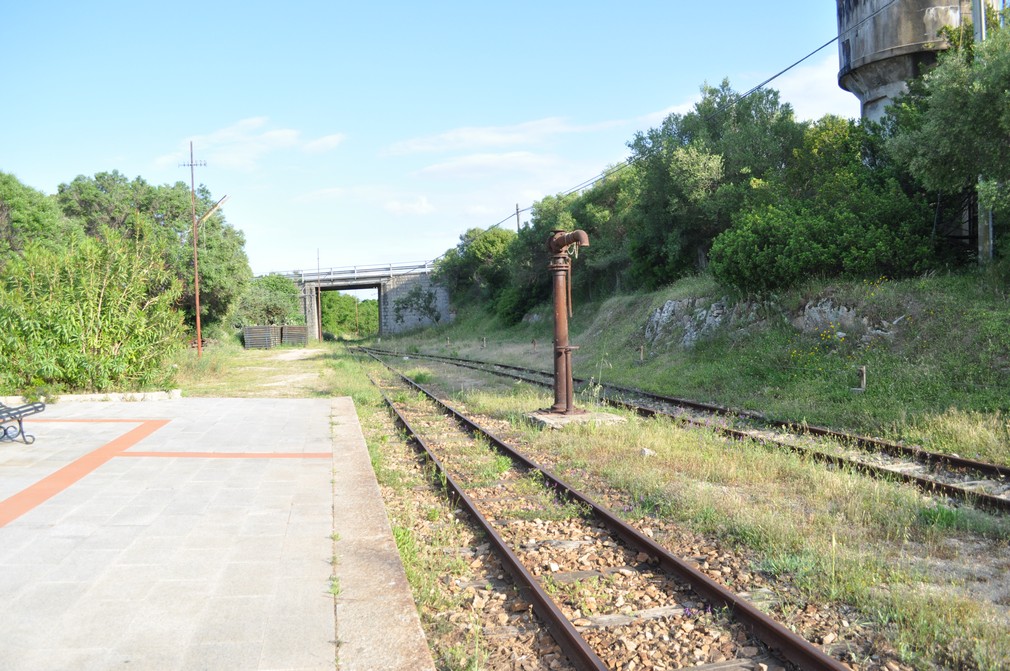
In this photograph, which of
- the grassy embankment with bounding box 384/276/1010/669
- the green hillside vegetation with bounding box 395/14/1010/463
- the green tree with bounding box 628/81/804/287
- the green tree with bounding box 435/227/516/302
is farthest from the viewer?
the green tree with bounding box 435/227/516/302

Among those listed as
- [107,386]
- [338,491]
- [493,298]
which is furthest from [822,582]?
[493,298]

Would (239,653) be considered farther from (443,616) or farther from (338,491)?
(338,491)

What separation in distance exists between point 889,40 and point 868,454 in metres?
17.4

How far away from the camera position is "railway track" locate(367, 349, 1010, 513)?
23.1 feet

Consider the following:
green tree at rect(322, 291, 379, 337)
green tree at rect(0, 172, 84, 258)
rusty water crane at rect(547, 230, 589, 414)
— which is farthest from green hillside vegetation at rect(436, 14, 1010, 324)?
green tree at rect(322, 291, 379, 337)

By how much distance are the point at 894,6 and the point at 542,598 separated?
22.7 meters

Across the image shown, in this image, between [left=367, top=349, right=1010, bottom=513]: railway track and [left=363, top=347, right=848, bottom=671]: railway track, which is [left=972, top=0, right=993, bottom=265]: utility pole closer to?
[left=367, top=349, right=1010, bottom=513]: railway track

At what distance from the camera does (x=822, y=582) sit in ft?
15.4

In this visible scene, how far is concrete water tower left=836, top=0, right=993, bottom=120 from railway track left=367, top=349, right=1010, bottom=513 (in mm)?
13807

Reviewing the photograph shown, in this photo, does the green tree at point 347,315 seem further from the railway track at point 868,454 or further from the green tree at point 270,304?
the railway track at point 868,454

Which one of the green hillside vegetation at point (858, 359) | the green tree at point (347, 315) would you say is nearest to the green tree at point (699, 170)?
the green hillside vegetation at point (858, 359)

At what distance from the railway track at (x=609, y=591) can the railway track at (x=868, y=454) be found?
132 inches

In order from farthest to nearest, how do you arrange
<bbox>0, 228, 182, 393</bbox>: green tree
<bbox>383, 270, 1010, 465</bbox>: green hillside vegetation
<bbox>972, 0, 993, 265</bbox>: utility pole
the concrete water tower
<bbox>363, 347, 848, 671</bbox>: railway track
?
1. the concrete water tower
2. <bbox>0, 228, 182, 393</bbox>: green tree
3. <bbox>972, 0, 993, 265</bbox>: utility pole
4. <bbox>383, 270, 1010, 465</bbox>: green hillside vegetation
5. <bbox>363, 347, 848, 671</bbox>: railway track

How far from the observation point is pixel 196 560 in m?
5.04
